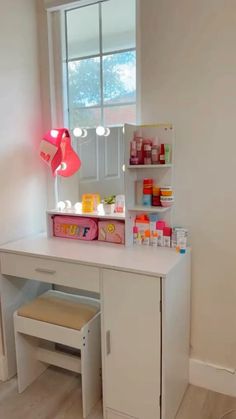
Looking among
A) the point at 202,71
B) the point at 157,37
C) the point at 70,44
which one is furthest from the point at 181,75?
the point at 70,44

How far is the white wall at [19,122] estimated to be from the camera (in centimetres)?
195

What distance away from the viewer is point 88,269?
1.62 metres

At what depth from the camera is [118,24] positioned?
1.96 metres

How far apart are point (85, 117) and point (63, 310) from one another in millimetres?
1218

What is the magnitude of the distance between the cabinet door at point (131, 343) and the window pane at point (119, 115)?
960 mm

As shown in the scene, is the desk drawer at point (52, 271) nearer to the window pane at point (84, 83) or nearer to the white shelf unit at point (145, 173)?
the white shelf unit at point (145, 173)

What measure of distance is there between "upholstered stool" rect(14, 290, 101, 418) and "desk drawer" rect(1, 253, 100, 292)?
0.60ft

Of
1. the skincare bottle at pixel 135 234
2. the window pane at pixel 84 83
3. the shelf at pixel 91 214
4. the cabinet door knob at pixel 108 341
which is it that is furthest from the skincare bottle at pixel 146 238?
the window pane at pixel 84 83

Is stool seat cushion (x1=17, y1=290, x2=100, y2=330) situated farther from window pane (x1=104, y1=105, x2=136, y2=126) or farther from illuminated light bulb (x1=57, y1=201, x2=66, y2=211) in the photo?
window pane (x1=104, y1=105, x2=136, y2=126)

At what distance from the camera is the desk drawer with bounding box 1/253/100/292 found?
1628 millimetres

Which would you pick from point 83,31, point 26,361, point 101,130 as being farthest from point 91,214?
point 83,31

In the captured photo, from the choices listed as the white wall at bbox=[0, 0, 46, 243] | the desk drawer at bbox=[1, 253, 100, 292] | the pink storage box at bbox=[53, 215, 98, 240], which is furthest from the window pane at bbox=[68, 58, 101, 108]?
the desk drawer at bbox=[1, 253, 100, 292]

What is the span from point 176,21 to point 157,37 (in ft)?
0.41

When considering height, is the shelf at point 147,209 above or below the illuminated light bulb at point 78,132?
below
